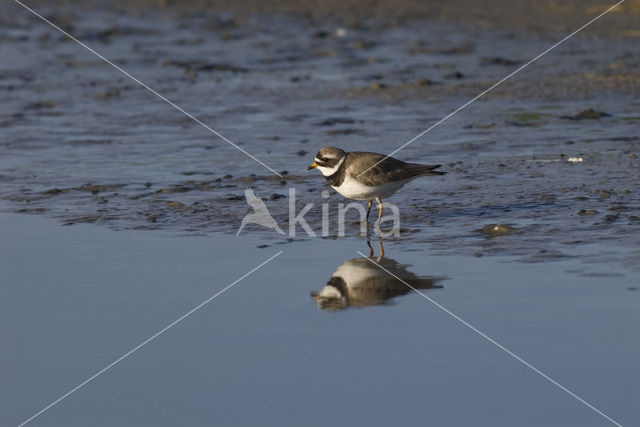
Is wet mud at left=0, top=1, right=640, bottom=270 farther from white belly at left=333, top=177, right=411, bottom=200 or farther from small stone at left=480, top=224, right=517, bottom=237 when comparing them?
white belly at left=333, top=177, right=411, bottom=200

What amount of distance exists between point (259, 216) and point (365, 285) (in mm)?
2792

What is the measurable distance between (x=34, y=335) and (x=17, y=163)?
7139mm

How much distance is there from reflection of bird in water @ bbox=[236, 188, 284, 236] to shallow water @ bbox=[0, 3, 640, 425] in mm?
132

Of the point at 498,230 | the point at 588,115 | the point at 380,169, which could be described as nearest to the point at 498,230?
the point at 498,230

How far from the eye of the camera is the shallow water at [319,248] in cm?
612

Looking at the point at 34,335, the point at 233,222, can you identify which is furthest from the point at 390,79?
the point at 34,335

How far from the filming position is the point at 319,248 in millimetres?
9695

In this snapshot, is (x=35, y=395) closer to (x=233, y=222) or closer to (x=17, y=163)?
(x=233, y=222)

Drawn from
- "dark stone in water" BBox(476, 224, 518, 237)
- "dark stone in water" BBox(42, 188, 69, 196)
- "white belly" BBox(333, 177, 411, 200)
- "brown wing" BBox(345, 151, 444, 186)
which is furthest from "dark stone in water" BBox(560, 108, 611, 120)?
"dark stone in water" BBox(42, 188, 69, 196)

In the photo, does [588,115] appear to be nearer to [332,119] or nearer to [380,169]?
[332,119]

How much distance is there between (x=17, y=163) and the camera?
45.8 feet

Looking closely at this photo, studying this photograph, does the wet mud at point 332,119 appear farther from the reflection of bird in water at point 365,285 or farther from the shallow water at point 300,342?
the shallow water at point 300,342

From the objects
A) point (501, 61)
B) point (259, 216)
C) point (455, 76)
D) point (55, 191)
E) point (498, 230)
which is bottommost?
point (498, 230)

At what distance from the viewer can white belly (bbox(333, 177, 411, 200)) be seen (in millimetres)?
10492
